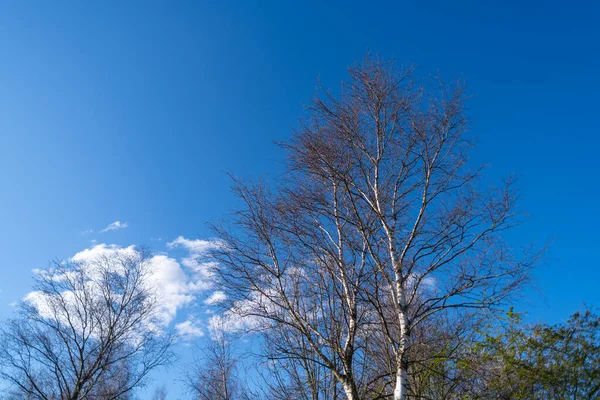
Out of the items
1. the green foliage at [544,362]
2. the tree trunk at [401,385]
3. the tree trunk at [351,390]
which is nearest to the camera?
the tree trunk at [401,385]

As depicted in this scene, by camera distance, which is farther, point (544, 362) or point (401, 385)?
point (544, 362)

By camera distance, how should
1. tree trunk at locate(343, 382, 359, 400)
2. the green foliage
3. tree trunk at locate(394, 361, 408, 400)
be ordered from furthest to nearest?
the green foliage → tree trunk at locate(343, 382, 359, 400) → tree trunk at locate(394, 361, 408, 400)

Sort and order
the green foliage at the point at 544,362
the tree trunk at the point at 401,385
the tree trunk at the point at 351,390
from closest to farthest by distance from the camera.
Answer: the tree trunk at the point at 401,385 < the tree trunk at the point at 351,390 < the green foliage at the point at 544,362

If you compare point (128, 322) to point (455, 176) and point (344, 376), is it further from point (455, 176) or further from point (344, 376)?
point (455, 176)

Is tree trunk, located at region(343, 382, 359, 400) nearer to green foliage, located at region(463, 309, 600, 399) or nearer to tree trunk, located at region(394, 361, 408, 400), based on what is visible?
tree trunk, located at region(394, 361, 408, 400)

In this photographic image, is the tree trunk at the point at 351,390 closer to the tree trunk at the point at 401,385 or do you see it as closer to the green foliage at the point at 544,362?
the tree trunk at the point at 401,385

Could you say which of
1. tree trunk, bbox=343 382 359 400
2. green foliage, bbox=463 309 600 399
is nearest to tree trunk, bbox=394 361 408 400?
tree trunk, bbox=343 382 359 400

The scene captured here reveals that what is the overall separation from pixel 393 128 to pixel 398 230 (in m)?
1.91

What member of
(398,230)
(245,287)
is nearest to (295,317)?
(245,287)

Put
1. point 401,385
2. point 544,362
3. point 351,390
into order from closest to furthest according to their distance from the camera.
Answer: point 401,385
point 351,390
point 544,362

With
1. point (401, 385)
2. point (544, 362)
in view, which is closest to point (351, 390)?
point (401, 385)

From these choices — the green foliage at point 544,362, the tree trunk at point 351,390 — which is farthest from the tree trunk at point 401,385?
the green foliage at point 544,362

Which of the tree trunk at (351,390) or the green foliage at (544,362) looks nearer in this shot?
the tree trunk at (351,390)

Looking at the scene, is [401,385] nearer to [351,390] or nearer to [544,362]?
[351,390]
